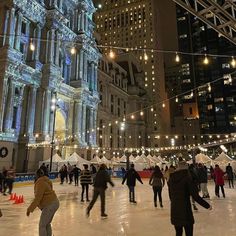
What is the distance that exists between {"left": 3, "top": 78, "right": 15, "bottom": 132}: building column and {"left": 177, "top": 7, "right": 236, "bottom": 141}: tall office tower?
60.7 meters

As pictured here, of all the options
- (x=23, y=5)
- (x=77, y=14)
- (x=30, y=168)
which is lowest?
(x=30, y=168)

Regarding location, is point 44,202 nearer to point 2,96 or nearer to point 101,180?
point 101,180

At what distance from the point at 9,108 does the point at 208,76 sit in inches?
3178

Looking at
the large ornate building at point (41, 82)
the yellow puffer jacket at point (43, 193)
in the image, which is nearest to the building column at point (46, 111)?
the large ornate building at point (41, 82)

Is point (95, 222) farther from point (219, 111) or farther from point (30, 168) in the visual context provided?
point (219, 111)

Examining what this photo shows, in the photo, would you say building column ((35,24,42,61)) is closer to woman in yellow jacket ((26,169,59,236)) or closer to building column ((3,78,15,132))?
building column ((3,78,15,132))

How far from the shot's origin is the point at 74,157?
34312 mm

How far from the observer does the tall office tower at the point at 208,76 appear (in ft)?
301

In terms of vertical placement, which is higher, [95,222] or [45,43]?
[45,43]

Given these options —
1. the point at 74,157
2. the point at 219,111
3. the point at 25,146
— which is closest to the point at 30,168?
the point at 25,146

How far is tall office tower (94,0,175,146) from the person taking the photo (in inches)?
3927

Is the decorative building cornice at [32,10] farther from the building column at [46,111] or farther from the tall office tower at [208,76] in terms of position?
the tall office tower at [208,76]

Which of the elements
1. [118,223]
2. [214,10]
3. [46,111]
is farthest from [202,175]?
[46,111]

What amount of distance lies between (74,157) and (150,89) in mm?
69691
